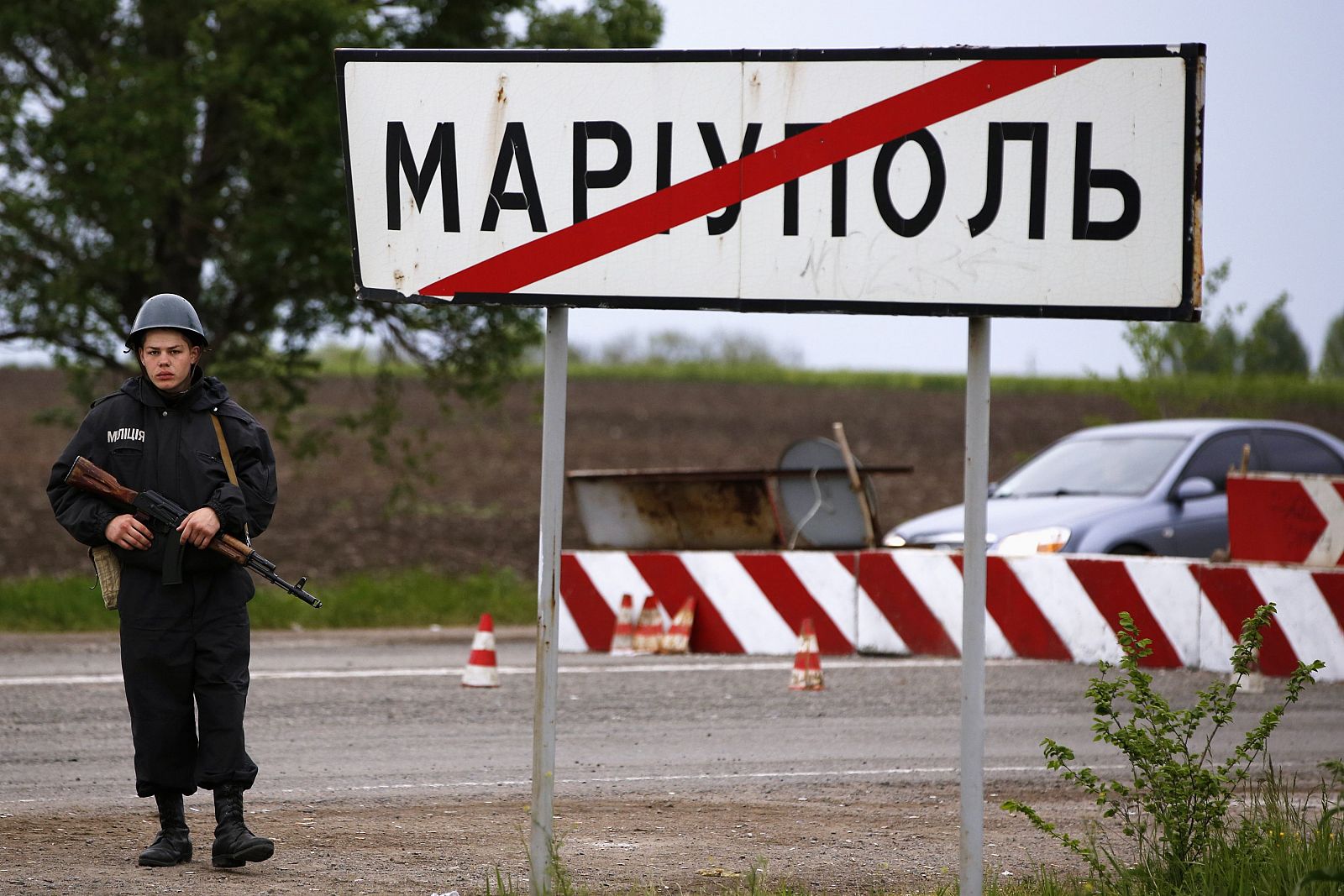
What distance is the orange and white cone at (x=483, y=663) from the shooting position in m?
10.3

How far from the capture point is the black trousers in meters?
5.50

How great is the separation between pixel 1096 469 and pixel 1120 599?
238 centimetres

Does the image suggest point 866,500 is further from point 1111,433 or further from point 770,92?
point 770,92

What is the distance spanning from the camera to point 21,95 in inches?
579

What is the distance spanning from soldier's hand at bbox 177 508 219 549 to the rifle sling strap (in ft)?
0.76

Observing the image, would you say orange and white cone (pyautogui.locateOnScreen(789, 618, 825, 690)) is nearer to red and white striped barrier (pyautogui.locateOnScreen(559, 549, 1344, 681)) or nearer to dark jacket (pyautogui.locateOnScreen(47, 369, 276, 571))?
red and white striped barrier (pyautogui.locateOnScreen(559, 549, 1344, 681))

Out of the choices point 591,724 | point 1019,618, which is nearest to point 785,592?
point 1019,618

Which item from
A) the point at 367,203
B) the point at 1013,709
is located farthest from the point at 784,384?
the point at 367,203

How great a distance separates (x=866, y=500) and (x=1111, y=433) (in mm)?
2414

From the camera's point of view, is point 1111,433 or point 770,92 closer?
point 770,92

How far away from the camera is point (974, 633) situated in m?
4.29

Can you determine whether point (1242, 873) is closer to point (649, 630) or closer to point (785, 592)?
point (785, 592)

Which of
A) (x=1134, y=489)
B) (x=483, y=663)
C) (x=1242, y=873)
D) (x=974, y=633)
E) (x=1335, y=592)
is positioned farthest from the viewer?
(x=1134, y=489)

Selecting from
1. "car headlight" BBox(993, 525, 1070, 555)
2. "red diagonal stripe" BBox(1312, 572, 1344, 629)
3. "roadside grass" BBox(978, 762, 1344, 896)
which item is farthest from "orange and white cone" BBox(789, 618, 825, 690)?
"roadside grass" BBox(978, 762, 1344, 896)
